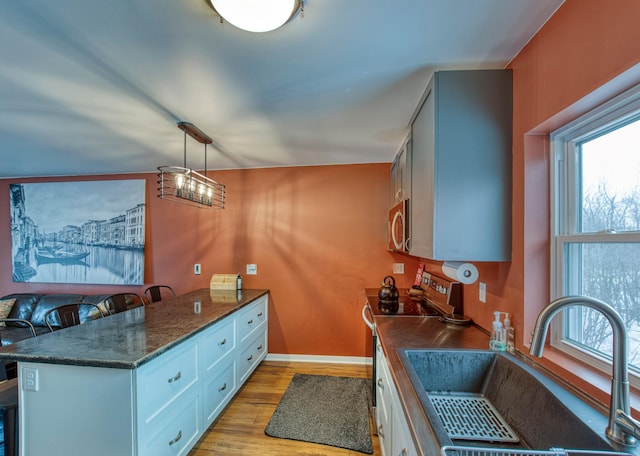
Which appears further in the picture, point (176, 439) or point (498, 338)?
point (176, 439)

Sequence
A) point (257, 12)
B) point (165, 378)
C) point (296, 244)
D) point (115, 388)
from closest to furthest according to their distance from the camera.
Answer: point (257, 12) → point (115, 388) → point (165, 378) → point (296, 244)

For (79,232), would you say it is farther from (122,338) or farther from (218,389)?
(218,389)

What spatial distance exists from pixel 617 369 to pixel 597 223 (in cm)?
57

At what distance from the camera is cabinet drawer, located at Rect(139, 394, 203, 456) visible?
1.35 m

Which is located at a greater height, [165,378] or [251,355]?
[165,378]

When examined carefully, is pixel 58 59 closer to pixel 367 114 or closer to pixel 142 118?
pixel 142 118

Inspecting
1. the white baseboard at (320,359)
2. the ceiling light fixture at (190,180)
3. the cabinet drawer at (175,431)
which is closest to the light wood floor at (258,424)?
the white baseboard at (320,359)

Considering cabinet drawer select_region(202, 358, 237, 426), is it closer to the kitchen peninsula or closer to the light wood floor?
the kitchen peninsula

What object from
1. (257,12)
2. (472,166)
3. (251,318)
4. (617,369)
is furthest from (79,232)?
(617,369)

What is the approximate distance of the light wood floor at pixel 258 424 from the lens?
179 cm

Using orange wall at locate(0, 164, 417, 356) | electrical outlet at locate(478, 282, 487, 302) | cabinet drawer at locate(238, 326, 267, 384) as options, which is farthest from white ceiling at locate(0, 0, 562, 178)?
cabinet drawer at locate(238, 326, 267, 384)

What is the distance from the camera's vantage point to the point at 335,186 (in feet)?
10.2

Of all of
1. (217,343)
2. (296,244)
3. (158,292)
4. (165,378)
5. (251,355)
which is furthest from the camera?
(296,244)

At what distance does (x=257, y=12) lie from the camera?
3.14 feet
